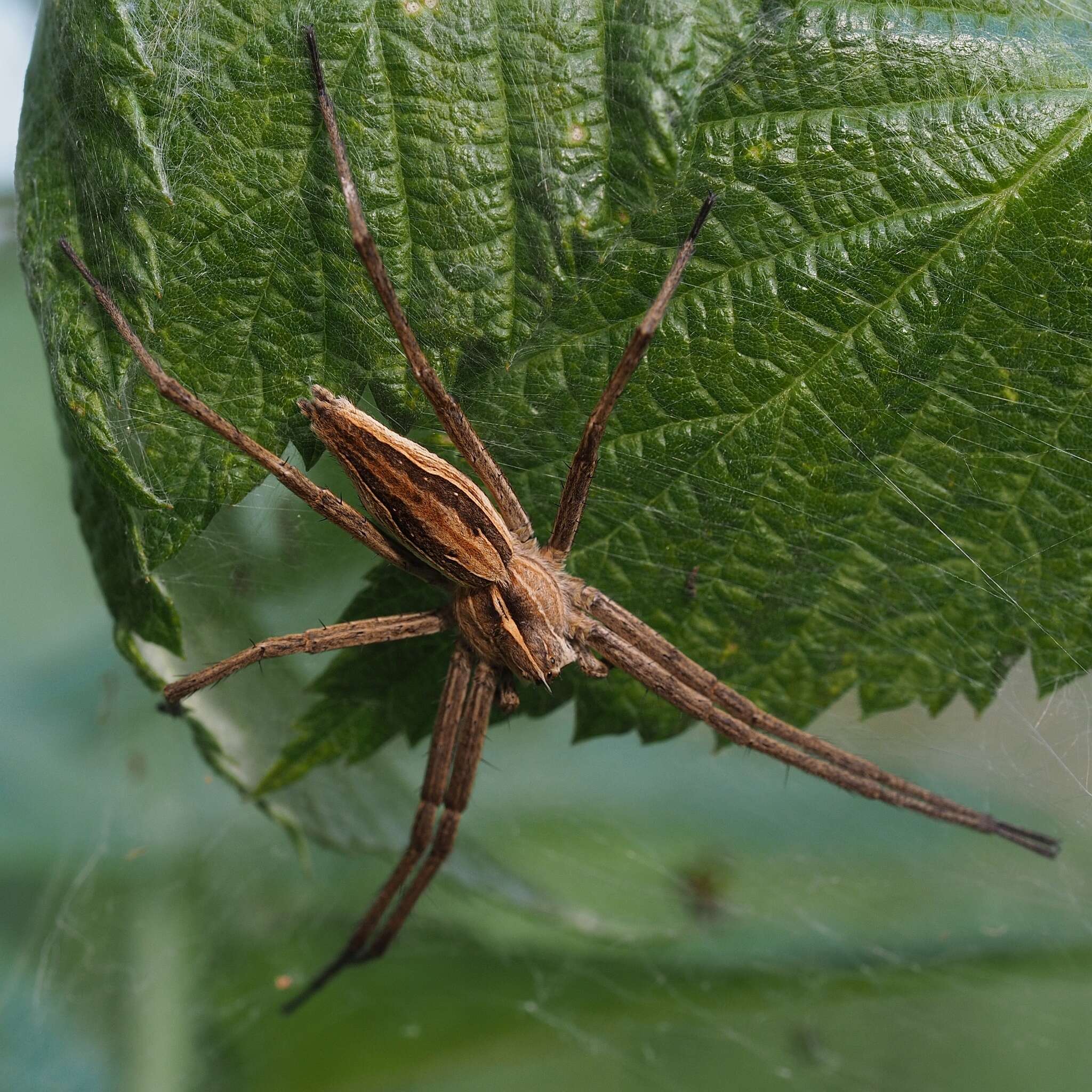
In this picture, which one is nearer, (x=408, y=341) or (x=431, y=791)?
(x=408, y=341)

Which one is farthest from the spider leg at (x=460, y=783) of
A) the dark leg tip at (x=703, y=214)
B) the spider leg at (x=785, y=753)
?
the dark leg tip at (x=703, y=214)

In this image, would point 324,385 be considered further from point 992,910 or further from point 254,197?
point 992,910

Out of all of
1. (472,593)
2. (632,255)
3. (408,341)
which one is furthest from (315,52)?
(472,593)

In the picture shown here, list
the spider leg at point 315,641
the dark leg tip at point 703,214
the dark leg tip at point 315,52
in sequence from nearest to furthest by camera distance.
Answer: the dark leg tip at point 315,52, the dark leg tip at point 703,214, the spider leg at point 315,641

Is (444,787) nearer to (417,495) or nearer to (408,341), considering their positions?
(417,495)

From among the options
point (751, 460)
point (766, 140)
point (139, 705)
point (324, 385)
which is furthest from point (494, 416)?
point (139, 705)

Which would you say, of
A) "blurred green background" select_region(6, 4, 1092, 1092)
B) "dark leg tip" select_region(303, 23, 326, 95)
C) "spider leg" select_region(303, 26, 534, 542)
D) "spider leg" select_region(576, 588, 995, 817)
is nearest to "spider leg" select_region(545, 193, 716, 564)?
"spider leg" select_region(303, 26, 534, 542)

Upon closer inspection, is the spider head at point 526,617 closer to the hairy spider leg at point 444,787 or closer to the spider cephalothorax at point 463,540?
the spider cephalothorax at point 463,540
